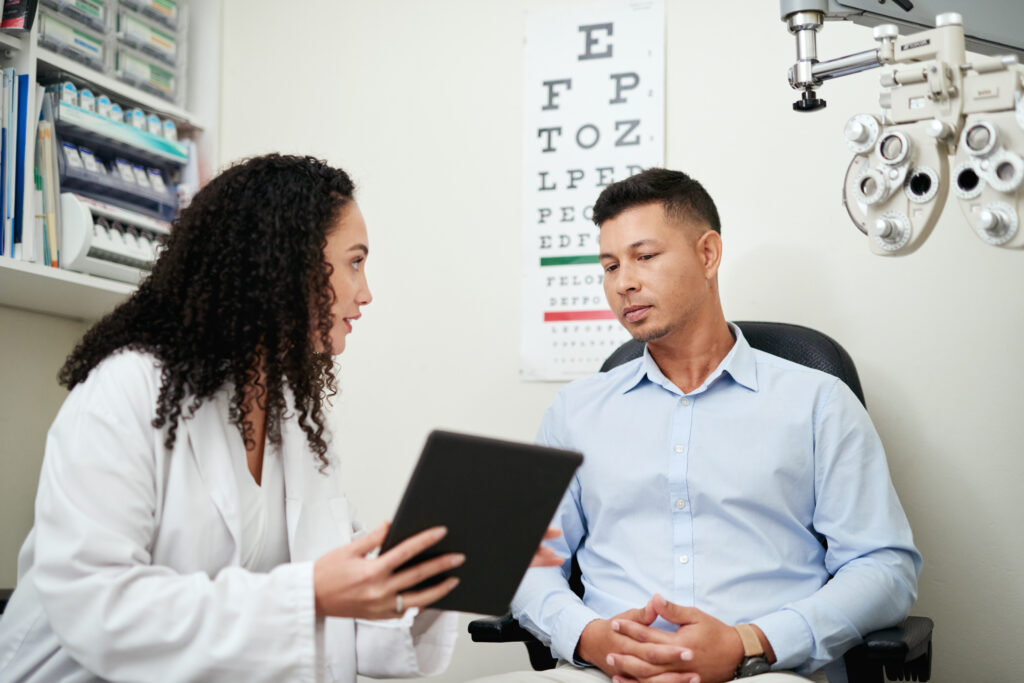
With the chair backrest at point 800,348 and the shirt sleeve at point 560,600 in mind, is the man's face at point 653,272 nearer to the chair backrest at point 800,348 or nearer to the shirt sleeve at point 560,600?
the chair backrest at point 800,348

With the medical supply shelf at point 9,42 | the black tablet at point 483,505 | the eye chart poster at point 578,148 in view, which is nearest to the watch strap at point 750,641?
the black tablet at point 483,505

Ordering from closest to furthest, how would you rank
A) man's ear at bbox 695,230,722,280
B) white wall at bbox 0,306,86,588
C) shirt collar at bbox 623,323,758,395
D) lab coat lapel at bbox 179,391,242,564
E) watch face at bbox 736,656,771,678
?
1. lab coat lapel at bbox 179,391,242,564
2. watch face at bbox 736,656,771,678
3. shirt collar at bbox 623,323,758,395
4. man's ear at bbox 695,230,722,280
5. white wall at bbox 0,306,86,588

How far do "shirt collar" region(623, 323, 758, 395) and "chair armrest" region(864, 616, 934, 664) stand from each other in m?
0.46

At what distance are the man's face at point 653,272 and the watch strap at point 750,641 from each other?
0.52 m

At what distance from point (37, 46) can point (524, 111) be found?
1.05 m

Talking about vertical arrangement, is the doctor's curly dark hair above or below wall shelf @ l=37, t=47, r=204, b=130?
below

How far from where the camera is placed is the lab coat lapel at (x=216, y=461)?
123 cm

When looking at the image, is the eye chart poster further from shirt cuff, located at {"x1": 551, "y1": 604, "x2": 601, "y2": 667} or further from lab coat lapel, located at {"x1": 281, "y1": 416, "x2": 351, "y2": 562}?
lab coat lapel, located at {"x1": 281, "y1": 416, "x2": 351, "y2": 562}

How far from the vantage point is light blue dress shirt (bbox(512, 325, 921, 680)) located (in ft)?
4.95

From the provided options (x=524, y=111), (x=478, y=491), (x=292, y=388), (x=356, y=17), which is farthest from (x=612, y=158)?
(x=478, y=491)

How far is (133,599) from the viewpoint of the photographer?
3.53 ft

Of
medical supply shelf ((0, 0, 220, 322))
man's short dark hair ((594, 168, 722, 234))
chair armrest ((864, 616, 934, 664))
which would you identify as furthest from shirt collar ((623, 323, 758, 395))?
medical supply shelf ((0, 0, 220, 322))

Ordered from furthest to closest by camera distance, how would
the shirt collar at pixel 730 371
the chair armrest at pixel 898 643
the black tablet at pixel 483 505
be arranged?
the shirt collar at pixel 730 371 < the chair armrest at pixel 898 643 < the black tablet at pixel 483 505

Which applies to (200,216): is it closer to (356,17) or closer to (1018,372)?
(356,17)
